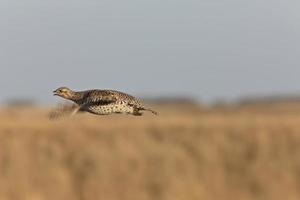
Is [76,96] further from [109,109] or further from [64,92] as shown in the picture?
[109,109]

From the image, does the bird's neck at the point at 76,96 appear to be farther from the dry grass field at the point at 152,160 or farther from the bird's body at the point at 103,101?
the dry grass field at the point at 152,160

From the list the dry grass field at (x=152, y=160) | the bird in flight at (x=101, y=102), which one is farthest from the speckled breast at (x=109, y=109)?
the dry grass field at (x=152, y=160)

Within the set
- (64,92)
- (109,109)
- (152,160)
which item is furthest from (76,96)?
(152,160)

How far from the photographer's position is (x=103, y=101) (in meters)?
1.27

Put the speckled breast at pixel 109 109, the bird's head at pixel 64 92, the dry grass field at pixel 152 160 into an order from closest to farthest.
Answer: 1. the speckled breast at pixel 109 109
2. the bird's head at pixel 64 92
3. the dry grass field at pixel 152 160

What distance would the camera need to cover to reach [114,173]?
38.7 ft

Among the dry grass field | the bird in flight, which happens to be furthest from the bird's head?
the dry grass field

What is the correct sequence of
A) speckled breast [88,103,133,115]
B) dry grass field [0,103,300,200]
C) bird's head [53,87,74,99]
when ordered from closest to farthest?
speckled breast [88,103,133,115], bird's head [53,87,74,99], dry grass field [0,103,300,200]

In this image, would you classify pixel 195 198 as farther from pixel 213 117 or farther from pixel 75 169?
pixel 213 117

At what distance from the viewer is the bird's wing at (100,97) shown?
1261mm

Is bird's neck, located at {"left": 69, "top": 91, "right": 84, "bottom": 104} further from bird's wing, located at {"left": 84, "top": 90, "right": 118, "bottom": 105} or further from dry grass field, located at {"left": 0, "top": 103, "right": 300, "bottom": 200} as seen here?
dry grass field, located at {"left": 0, "top": 103, "right": 300, "bottom": 200}

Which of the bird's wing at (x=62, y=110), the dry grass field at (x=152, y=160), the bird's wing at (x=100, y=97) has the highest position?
the dry grass field at (x=152, y=160)

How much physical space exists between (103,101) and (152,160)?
10590mm

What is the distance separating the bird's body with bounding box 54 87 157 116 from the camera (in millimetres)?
1243
